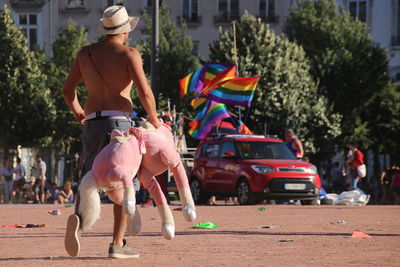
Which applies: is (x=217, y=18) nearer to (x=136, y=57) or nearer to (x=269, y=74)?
(x=269, y=74)

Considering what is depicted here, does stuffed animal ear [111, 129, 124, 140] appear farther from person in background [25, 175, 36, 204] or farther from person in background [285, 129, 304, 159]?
person in background [25, 175, 36, 204]

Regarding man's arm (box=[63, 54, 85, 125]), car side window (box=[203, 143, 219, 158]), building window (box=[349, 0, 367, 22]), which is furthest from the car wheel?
building window (box=[349, 0, 367, 22])

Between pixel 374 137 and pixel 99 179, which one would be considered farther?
pixel 374 137

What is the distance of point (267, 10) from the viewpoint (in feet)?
213

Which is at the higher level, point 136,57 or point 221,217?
point 136,57

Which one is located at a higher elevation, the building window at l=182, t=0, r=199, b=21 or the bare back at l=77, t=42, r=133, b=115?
the bare back at l=77, t=42, r=133, b=115

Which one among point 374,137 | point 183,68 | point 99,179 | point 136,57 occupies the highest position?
point 136,57

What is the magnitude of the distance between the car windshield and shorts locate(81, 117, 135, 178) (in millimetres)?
16168

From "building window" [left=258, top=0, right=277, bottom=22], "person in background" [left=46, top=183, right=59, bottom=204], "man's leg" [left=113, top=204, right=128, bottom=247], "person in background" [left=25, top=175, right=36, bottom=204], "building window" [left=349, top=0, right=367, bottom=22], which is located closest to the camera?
"man's leg" [left=113, top=204, right=128, bottom=247]

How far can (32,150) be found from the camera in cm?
4494

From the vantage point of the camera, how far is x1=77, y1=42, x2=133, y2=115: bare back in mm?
8773

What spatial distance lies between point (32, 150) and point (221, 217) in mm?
28588

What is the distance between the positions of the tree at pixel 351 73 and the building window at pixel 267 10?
8988 mm

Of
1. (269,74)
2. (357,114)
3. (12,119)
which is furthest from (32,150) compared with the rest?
(357,114)
